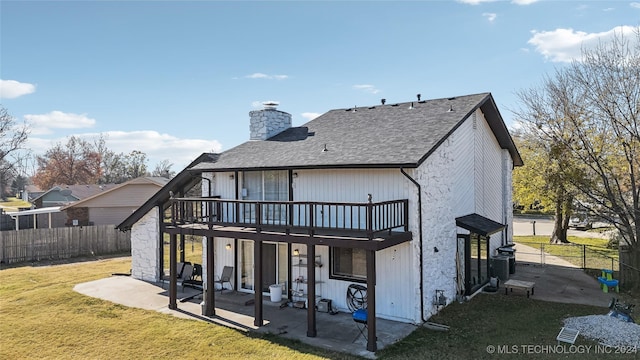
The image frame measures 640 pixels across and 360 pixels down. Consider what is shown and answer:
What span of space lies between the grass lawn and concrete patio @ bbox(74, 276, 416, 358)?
0.37 m

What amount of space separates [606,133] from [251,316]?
13.7 meters

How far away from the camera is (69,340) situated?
9.66 m

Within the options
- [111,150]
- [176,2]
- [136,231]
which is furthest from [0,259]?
[111,150]

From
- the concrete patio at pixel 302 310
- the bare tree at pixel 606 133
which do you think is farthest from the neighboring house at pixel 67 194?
the bare tree at pixel 606 133

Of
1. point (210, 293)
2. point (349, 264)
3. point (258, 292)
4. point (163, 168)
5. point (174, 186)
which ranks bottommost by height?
point (210, 293)

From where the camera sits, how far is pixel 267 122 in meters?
16.3

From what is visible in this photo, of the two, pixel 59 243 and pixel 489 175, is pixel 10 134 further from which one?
pixel 489 175

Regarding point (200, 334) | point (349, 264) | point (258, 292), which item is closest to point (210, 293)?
point (200, 334)

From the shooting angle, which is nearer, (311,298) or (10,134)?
(311,298)

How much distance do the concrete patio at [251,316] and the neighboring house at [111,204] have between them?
14320 mm

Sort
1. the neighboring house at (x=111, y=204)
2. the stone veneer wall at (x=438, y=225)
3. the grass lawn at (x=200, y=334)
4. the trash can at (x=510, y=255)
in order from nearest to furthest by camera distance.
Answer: the grass lawn at (x=200, y=334) → the stone veneer wall at (x=438, y=225) → the trash can at (x=510, y=255) → the neighboring house at (x=111, y=204)

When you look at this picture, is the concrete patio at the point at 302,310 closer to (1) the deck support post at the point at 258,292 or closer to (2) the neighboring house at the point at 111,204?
(1) the deck support post at the point at 258,292

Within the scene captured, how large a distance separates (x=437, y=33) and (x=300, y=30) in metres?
6.10

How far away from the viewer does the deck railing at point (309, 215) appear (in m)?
9.80
